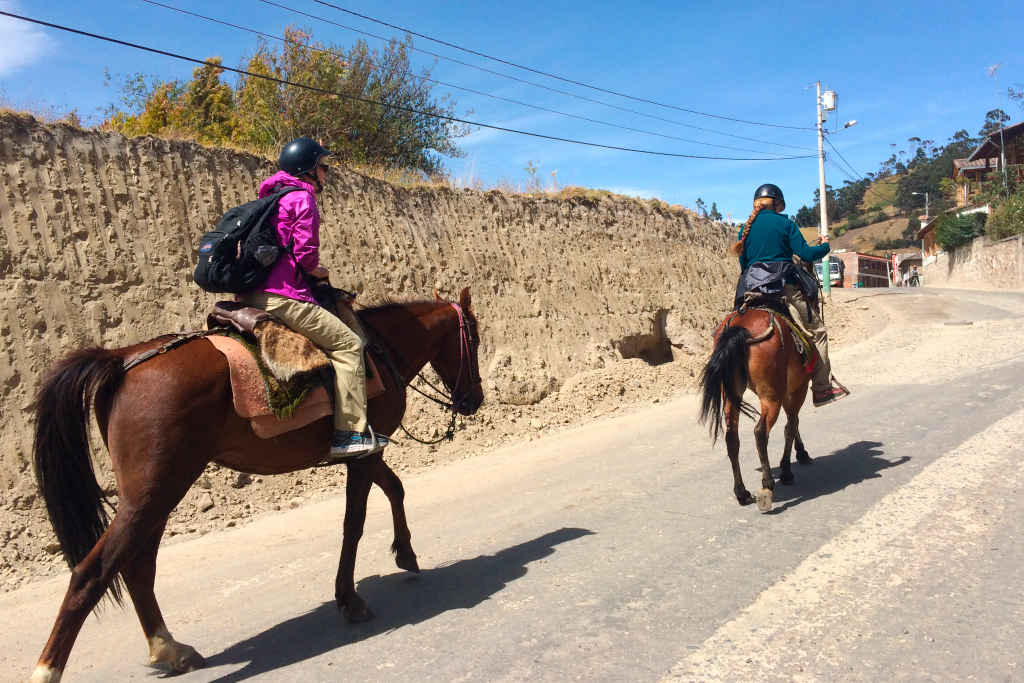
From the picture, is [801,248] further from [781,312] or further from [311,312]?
[311,312]

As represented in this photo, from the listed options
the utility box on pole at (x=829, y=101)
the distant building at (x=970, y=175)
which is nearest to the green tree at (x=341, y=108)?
the utility box on pole at (x=829, y=101)

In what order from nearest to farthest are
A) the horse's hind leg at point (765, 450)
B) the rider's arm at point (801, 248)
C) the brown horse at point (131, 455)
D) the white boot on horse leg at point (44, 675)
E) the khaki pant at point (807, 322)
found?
the white boot on horse leg at point (44, 675), the brown horse at point (131, 455), the horse's hind leg at point (765, 450), the rider's arm at point (801, 248), the khaki pant at point (807, 322)

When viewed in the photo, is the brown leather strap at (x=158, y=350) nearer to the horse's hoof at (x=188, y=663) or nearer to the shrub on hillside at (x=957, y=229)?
the horse's hoof at (x=188, y=663)

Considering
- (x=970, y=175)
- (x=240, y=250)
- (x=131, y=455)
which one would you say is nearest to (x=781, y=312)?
(x=240, y=250)

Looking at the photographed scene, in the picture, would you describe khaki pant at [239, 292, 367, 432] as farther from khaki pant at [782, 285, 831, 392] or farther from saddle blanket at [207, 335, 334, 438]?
khaki pant at [782, 285, 831, 392]

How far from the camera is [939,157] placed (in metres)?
124

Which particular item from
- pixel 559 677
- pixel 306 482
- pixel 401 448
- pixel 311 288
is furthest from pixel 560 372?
pixel 559 677

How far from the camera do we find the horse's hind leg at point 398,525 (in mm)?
5207

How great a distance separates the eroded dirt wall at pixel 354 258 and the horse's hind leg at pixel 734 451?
222 inches

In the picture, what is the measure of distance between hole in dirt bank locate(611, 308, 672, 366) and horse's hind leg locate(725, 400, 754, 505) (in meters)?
8.65

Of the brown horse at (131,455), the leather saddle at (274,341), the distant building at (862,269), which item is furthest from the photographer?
the distant building at (862,269)

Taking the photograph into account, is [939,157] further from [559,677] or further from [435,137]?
[559,677]

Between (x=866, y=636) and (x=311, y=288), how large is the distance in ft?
13.3

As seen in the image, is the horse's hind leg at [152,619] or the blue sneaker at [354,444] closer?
the horse's hind leg at [152,619]
